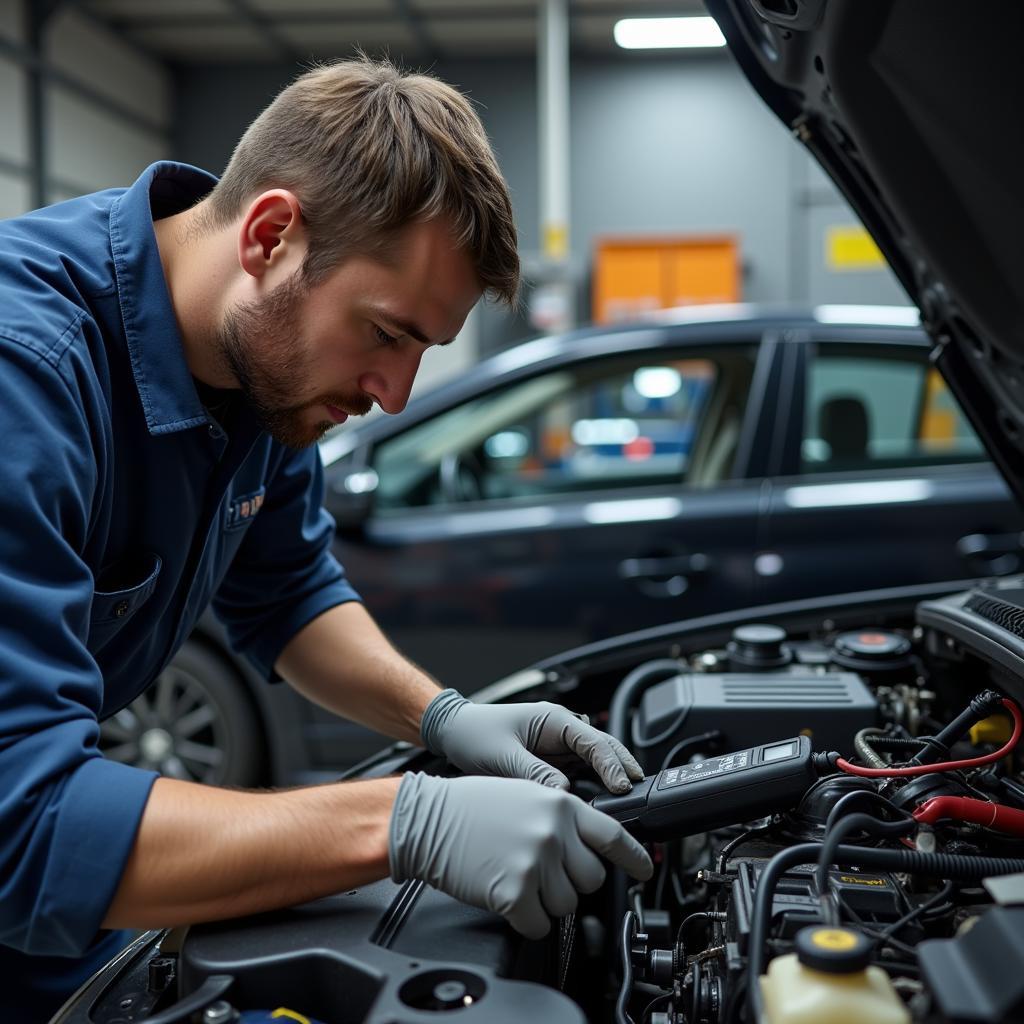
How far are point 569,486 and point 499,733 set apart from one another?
2.02 m

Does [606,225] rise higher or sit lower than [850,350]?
higher

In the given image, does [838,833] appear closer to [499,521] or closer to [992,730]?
[992,730]

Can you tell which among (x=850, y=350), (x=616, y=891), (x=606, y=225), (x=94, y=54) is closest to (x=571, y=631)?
(x=850, y=350)

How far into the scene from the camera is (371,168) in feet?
3.73

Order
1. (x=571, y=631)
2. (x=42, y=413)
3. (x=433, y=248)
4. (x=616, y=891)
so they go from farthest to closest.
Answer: (x=571, y=631)
(x=616, y=891)
(x=433, y=248)
(x=42, y=413)

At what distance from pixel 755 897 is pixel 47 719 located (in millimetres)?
608

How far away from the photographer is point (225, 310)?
122 centimetres

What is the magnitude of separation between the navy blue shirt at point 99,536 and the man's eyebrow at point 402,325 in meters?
0.24

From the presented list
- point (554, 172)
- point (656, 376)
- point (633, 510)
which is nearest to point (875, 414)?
point (656, 376)

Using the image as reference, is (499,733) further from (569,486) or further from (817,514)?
(569,486)

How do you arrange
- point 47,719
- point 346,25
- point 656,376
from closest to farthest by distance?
point 47,719 → point 656,376 → point 346,25

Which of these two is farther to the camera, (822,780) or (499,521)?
(499,521)

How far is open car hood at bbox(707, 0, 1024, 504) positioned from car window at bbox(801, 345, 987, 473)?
120 centimetres

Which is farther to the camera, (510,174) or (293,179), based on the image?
(510,174)
